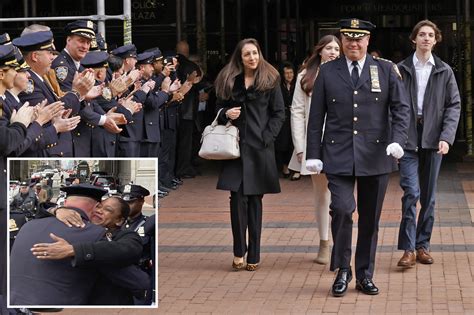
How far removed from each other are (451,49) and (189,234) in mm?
10310

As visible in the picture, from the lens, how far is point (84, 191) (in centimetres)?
525

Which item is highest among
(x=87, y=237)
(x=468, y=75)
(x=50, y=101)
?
(x=468, y=75)

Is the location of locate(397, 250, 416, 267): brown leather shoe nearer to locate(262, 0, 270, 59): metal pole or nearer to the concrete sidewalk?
the concrete sidewalk

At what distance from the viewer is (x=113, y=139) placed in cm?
1114

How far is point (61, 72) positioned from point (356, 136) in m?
2.43

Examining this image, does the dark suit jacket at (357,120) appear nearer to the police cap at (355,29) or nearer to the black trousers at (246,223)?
the police cap at (355,29)

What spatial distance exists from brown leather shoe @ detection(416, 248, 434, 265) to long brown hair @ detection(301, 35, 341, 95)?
1512mm

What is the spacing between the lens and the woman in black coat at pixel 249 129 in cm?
945

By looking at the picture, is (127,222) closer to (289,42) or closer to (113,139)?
(113,139)

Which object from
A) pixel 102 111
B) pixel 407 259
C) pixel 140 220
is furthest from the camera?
pixel 102 111

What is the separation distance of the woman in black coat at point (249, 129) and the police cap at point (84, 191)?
4203 mm

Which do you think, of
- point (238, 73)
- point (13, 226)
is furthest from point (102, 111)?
point (13, 226)

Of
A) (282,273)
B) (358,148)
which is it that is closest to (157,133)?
(282,273)

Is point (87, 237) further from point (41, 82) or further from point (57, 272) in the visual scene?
point (41, 82)
